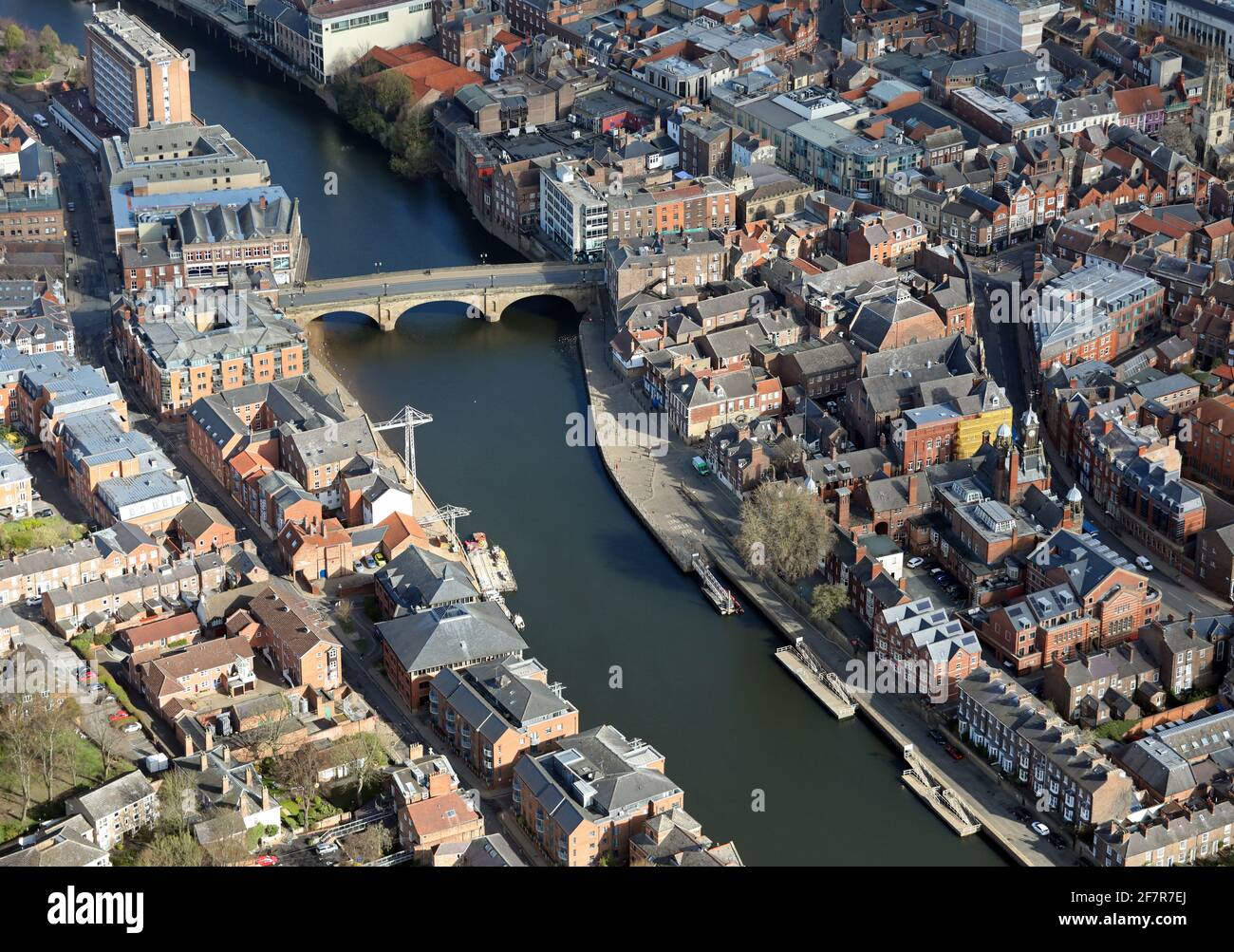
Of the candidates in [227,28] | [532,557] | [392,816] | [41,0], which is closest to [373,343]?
[532,557]

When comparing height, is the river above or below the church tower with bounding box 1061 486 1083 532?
below

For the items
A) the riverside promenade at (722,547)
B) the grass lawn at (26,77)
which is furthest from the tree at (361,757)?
the grass lawn at (26,77)

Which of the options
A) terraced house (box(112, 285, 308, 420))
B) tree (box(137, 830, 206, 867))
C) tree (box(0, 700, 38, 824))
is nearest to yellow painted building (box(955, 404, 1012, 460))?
terraced house (box(112, 285, 308, 420))

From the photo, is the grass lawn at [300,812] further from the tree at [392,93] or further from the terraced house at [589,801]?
the tree at [392,93]

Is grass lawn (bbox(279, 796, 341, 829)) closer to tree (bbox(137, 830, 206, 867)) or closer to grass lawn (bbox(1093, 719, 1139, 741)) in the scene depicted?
tree (bbox(137, 830, 206, 867))

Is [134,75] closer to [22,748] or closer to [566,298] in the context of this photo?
[566,298]

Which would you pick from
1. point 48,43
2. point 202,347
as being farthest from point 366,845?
point 48,43
